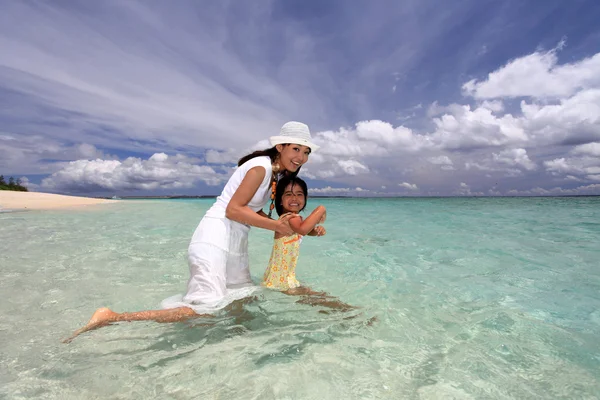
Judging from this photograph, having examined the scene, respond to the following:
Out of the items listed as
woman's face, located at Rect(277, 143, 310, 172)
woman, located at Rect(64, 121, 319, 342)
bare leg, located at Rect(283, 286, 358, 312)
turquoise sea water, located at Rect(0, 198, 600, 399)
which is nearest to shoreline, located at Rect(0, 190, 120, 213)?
turquoise sea water, located at Rect(0, 198, 600, 399)

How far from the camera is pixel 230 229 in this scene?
126 inches

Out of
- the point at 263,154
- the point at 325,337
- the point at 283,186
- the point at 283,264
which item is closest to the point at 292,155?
the point at 263,154

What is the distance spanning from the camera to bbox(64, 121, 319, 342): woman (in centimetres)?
297

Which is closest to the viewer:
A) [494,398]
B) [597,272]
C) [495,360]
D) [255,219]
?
[494,398]

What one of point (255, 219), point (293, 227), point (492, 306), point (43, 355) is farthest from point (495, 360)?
point (43, 355)

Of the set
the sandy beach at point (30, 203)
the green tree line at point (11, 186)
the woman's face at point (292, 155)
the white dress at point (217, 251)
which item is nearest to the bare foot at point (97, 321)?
the white dress at point (217, 251)

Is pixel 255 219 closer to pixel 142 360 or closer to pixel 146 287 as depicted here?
pixel 142 360

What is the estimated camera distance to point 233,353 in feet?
8.65

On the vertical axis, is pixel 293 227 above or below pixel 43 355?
above

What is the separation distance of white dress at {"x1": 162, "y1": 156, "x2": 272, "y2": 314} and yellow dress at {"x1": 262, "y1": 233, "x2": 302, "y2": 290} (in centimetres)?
53

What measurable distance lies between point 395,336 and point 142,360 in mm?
2175

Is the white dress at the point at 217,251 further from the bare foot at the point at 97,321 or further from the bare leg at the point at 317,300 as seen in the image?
the bare leg at the point at 317,300

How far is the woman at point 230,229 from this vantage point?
117 inches

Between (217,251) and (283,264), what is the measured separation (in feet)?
3.04
